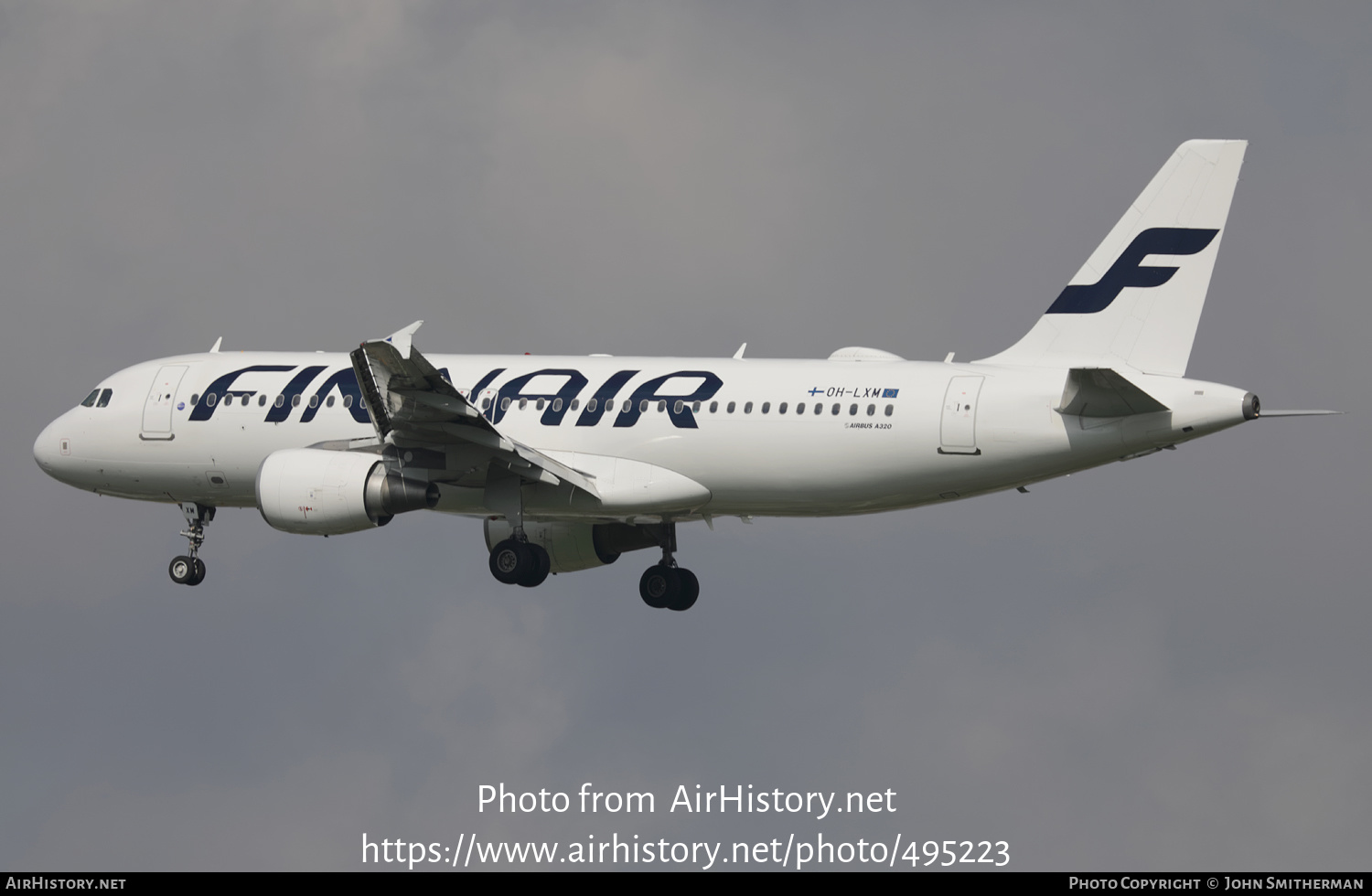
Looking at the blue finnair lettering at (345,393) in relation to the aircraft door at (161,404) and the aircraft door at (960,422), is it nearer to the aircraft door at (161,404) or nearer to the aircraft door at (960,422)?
the aircraft door at (161,404)

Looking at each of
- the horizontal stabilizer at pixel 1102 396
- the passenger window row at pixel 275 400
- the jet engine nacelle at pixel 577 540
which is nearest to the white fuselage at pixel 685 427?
the passenger window row at pixel 275 400

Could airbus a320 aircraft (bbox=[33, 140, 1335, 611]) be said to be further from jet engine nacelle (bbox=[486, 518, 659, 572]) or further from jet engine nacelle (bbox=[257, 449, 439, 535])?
jet engine nacelle (bbox=[486, 518, 659, 572])

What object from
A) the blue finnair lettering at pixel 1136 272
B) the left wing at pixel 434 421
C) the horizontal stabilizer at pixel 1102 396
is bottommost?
the horizontal stabilizer at pixel 1102 396

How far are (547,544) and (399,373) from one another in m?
9.42

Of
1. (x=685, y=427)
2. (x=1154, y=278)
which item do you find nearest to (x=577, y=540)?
(x=685, y=427)

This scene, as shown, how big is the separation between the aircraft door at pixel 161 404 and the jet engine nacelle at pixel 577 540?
784 centimetres

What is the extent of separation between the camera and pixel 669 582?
4847 centimetres

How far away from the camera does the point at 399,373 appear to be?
1606 inches

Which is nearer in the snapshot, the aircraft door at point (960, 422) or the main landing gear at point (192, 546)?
the aircraft door at point (960, 422)

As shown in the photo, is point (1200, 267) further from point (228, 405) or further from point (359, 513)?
point (228, 405)

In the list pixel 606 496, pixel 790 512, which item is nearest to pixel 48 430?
pixel 606 496

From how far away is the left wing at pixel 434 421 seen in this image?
133 feet

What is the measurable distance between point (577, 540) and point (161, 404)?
10266 mm

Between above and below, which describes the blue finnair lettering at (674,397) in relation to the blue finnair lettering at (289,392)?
below
